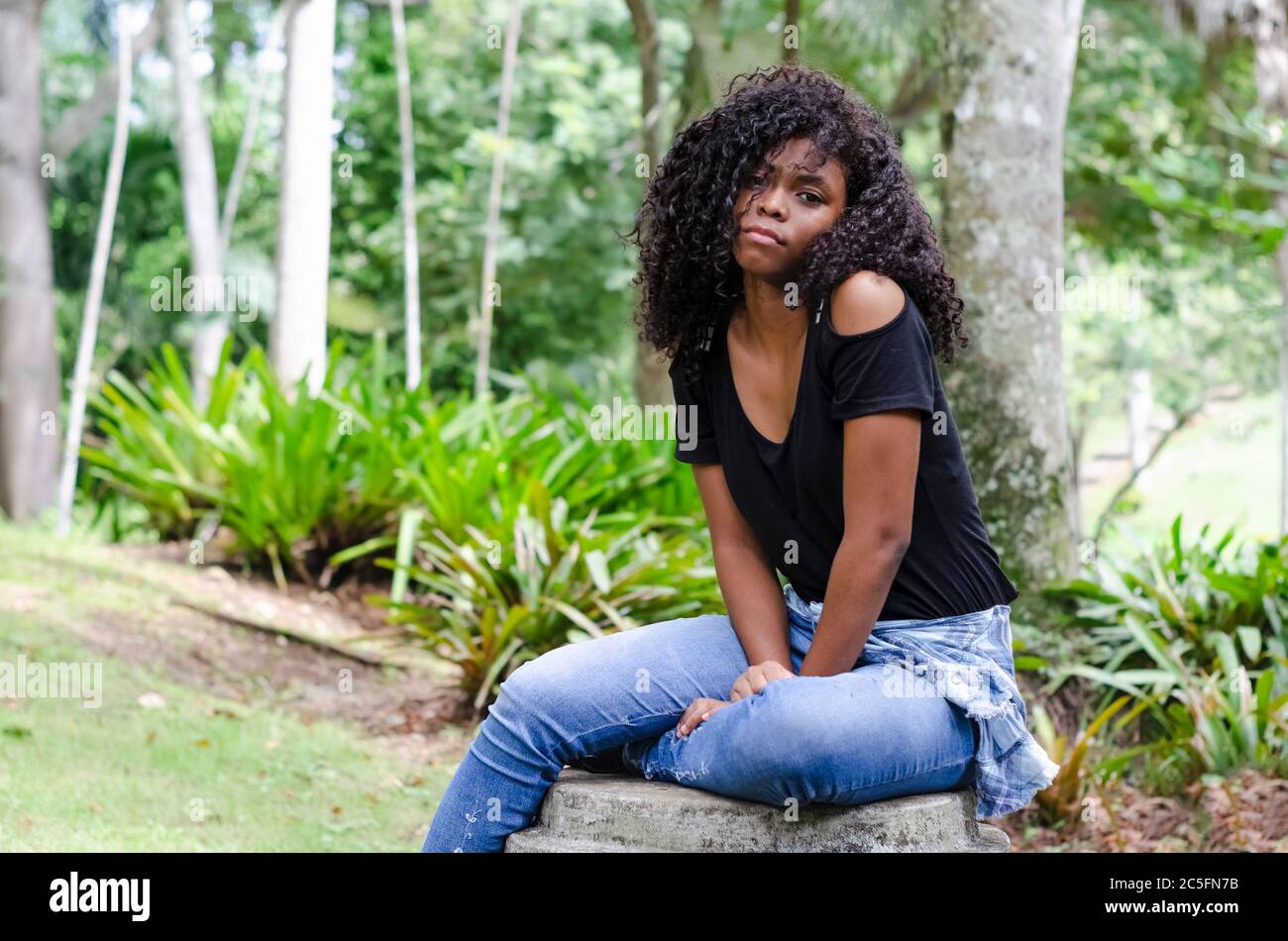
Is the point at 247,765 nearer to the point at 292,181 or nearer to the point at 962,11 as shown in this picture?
the point at 962,11

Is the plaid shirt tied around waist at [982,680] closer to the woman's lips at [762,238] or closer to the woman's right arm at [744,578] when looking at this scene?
the woman's right arm at [744,578]

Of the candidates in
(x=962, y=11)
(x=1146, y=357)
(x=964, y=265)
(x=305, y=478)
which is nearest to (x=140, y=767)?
(x=305, y=478)

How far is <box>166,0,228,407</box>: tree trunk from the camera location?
11.2 m

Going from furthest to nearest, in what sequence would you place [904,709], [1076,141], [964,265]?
[1076,141]
[964,265]
[904,709]

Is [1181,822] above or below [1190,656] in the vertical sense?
below

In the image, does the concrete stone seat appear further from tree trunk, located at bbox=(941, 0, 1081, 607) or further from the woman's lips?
tree trunk, located at bbox=(941, 0, 1081, 607)

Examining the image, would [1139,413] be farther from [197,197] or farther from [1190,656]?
[1190,656]

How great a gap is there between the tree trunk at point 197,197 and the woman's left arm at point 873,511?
9.79m

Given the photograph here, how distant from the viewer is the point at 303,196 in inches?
304

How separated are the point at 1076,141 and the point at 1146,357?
4470 millimetres

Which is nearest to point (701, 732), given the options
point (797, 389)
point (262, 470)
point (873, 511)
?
point (873, 511)

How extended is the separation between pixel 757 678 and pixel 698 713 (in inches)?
4.6

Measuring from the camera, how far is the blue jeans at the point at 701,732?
2.00 m

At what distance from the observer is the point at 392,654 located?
5.40 metres
